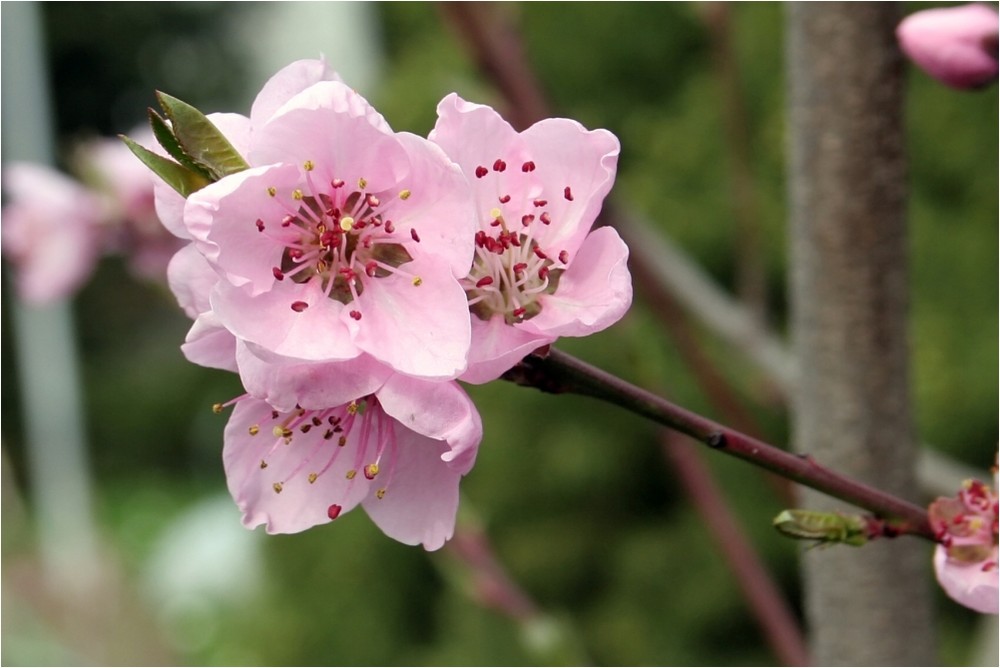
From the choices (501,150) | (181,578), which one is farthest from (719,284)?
(181,578)

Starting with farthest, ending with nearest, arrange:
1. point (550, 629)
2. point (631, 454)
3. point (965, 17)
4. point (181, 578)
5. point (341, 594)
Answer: point (181, 578) < point (341, 594) < point (631, 454) < point (550, 629) < point (965, 17)

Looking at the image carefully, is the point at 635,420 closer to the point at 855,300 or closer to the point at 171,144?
the point at 855,300

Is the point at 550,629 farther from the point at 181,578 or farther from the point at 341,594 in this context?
the point at 181,578

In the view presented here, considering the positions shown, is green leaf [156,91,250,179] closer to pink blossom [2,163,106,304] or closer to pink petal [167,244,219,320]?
pink petal [167,244,219,320]

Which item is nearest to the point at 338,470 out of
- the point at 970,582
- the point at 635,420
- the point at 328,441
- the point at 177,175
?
the point at 328,441

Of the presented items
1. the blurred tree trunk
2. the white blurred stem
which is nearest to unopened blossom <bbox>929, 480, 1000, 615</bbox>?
the blurred tree trunk

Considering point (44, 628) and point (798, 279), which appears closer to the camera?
point (798, 279)
